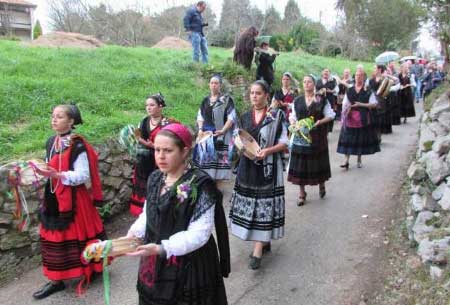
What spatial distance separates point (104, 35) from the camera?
35469 mm

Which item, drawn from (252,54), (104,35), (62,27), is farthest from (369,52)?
(252,54)

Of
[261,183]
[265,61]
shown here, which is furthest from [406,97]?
[261,183]

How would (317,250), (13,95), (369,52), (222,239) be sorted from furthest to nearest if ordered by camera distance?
(369,52)
(13,95)
(317,250)
(222,239)

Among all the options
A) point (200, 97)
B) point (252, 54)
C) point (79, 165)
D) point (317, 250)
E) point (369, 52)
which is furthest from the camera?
point (369, 52)

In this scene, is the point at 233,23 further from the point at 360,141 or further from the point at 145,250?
the point at 145,250

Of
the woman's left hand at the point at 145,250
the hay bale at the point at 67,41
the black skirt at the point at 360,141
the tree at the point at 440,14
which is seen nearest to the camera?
the woman's left hand at the point at 145,250

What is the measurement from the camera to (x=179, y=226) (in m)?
2.81

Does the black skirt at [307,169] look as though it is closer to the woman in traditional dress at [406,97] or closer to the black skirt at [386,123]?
the black skirt at [386,123]

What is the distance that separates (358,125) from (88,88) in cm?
573

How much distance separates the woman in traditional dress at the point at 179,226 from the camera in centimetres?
279

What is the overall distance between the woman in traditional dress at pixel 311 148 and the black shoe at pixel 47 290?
3.86 meters

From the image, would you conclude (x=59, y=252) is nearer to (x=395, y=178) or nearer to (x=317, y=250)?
(x=317, y=250)

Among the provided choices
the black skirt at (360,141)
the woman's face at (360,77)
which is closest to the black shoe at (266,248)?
the black skirt at (360,141)

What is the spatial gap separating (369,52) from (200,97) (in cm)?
3426
